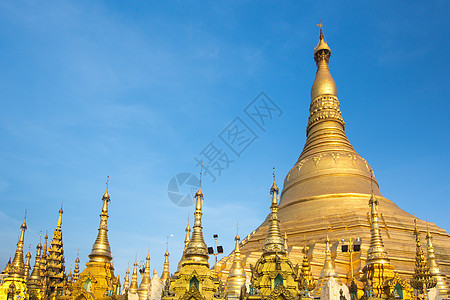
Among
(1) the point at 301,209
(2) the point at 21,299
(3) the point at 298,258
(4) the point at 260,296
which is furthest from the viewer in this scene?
(1) the point at 301,209

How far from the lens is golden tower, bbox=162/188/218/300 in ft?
59.8

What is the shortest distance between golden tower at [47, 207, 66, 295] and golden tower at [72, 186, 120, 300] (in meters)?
11.6

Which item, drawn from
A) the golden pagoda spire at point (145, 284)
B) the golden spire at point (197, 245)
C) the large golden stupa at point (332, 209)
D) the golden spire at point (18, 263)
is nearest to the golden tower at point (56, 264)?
the golden spire at point (18, 263)

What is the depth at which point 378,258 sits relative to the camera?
80.1ft

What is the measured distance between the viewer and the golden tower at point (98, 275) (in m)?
23.2

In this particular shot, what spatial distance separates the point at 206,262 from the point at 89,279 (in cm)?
805

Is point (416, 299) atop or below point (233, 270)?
below

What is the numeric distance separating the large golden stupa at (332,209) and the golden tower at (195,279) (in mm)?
14486

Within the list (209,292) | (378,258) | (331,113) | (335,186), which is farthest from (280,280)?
(331,113)

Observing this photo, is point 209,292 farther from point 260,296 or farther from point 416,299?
point 416,299

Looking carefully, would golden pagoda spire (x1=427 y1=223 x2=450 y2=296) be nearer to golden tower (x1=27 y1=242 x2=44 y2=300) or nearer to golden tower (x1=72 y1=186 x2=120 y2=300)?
golden tower (x1=72 y1=186 x2=120 y2=300)

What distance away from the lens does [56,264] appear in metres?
35.9

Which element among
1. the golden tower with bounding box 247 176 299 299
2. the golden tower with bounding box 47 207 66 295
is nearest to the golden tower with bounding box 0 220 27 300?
the golden tower with bounding box 47 207 66 295

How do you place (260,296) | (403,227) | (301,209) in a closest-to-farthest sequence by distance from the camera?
(260,296)
(403,227)
(301,209)
